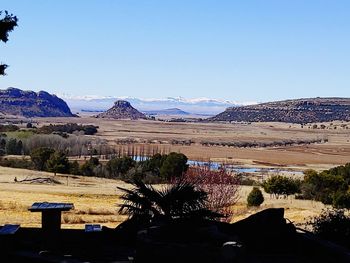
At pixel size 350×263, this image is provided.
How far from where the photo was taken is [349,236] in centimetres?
1595

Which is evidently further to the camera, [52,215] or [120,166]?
[120,166]

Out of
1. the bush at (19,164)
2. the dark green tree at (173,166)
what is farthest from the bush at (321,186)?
the bush at (19,164)

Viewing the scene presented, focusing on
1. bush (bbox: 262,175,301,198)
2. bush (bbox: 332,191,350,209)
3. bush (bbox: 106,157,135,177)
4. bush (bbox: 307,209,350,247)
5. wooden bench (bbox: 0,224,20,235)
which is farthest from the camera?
bush (bbox: 106,157,135,177)

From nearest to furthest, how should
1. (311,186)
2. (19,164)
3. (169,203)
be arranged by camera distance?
(169,203) < (311,186) < (19,164)

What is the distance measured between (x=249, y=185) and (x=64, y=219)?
3689cm

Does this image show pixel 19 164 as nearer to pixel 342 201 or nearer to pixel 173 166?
pixel 173 166

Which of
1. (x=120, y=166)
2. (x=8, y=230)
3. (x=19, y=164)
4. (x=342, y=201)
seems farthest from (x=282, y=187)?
(x=8, y=230)

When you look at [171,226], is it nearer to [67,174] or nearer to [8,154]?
[67,174]

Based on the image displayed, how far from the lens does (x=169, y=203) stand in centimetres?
1218

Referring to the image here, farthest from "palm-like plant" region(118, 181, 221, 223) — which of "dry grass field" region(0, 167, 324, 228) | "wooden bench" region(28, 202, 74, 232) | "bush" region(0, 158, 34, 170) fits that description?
"bush" region(0, 158, 34, 170)

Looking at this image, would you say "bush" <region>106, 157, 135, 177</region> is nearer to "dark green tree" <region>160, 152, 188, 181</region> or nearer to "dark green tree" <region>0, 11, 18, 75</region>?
"dark green tree" <region>160, 152, 188, 181</region>

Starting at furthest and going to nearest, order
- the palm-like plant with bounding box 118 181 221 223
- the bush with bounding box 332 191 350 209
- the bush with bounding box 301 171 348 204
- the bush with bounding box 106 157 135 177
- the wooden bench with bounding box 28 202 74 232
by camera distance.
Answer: the bush with bounding box 106 157 135 177 → the bush with bounding box 301 171 348 204 → the bush with bounding box 332 191 350 209 → the wooden bench with bounding box 28 202 74 232 → the palm-like plant with bounding box 118 181 221 223

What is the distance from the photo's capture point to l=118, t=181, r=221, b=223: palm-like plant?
12109 mm

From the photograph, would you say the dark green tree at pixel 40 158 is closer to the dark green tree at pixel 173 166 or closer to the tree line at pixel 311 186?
the dark green tree at pixel 173 166
